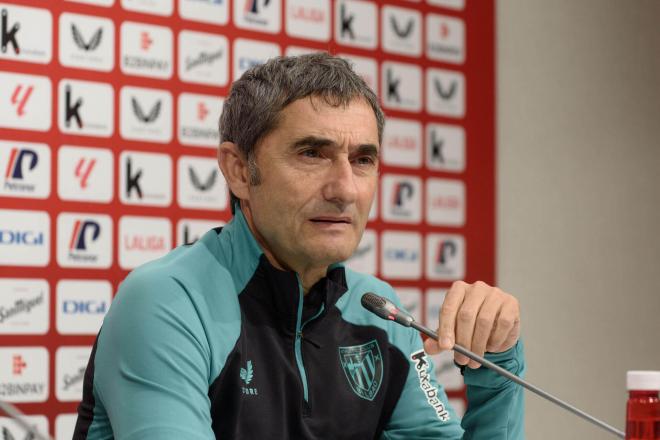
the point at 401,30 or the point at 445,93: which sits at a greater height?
the point at 401,30

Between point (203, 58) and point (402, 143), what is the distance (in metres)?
0.67

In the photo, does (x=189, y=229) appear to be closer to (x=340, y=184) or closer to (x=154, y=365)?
(x=340, y=184)

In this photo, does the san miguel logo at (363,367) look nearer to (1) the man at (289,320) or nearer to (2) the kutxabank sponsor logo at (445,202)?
(1) the man at (289,320)

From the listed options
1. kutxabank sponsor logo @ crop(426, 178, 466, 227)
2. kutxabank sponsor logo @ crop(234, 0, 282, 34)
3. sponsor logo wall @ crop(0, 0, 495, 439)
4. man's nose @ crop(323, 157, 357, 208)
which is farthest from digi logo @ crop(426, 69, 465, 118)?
man's nose @ crop(323, 157, 357, 208)

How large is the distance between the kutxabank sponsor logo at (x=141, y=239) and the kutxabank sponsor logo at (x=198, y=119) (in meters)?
0.23

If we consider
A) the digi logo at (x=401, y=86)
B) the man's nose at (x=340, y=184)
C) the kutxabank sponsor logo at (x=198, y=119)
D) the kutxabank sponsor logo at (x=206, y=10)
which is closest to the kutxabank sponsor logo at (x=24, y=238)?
the kutxabank sponsor logo at (x=198, y=119)

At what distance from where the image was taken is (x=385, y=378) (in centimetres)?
162

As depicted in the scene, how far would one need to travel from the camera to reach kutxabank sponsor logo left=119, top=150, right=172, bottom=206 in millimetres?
2340

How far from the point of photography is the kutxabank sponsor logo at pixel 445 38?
2889 mm

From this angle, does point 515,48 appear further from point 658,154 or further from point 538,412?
point 538,412

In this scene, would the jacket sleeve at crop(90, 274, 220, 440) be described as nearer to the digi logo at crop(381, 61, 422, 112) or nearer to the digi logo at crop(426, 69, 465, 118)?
the digi logo at crop(381, 61, 422, 112)

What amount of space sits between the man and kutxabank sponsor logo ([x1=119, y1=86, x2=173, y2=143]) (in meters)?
0.75

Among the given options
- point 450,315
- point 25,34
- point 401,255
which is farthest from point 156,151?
point 450,315

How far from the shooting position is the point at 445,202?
9.43ft
